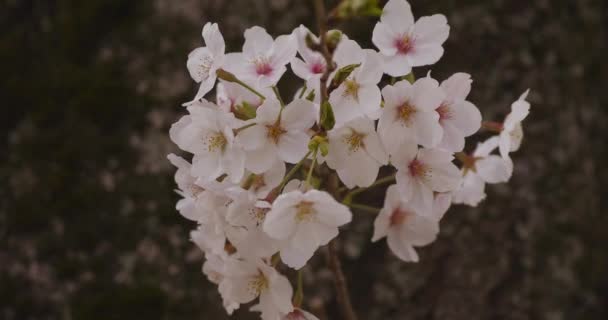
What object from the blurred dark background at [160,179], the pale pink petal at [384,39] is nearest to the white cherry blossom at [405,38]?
the pale pink petal at [384,39]

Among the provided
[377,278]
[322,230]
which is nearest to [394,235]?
[322,230]

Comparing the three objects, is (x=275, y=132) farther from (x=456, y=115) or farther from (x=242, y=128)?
(x=456, y=115)

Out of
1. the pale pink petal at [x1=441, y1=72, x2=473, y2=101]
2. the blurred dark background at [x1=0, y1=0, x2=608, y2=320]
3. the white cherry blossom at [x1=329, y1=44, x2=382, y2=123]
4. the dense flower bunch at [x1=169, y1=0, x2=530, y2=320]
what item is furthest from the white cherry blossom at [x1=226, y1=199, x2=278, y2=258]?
the blurred dark background at [x1=0, y1=0, x2=608, y2=320]

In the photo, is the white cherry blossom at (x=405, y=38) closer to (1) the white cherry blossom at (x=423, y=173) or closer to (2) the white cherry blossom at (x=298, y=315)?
(1) the white cherry blossom at (x=423, y=173)

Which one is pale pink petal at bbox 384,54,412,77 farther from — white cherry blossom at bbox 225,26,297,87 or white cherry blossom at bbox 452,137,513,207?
white cherry blossom at bbox 452,137,513,207

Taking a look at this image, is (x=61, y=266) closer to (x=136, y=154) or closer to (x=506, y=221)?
(x=136, y=154)
